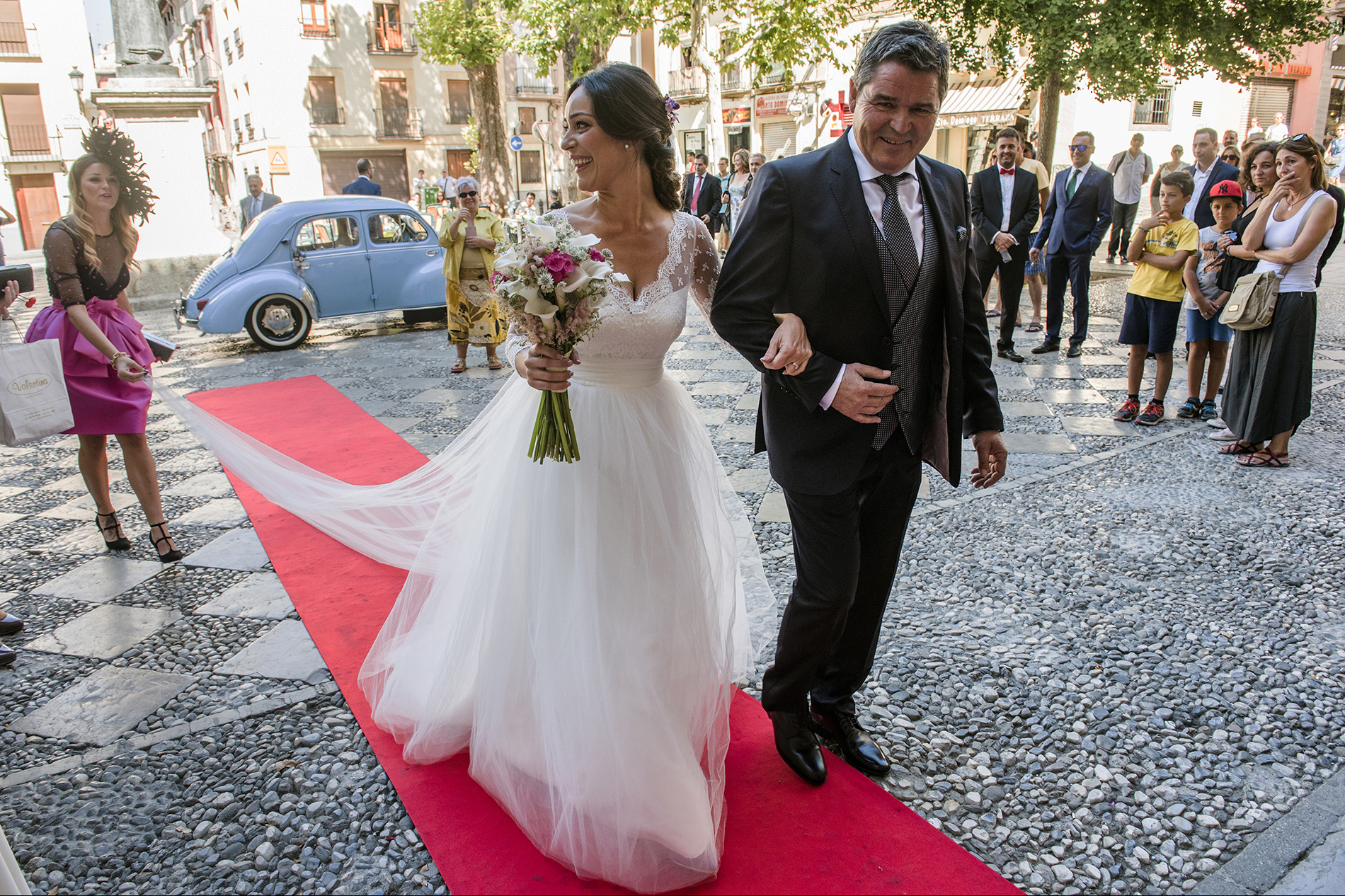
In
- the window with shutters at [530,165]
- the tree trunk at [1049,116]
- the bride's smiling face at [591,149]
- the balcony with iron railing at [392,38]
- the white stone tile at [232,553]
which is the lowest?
the white stone tile at [232,553]

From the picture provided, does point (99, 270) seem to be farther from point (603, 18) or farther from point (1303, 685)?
point (603, 18)

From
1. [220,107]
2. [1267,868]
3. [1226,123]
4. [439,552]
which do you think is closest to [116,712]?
[439,552]

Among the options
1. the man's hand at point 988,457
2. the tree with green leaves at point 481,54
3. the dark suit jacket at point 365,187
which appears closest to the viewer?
the man's hand at point 988,457

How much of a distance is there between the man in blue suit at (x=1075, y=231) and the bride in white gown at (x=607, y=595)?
241 inches

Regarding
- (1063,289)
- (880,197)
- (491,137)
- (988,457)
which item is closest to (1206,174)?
(1063,289)

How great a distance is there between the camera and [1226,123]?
84.5 ft

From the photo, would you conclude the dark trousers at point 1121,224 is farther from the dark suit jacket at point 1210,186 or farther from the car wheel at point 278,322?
the car wheel at point 278,322

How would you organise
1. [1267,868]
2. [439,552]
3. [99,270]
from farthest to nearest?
[99,270]
[439,552]
[1267,868]

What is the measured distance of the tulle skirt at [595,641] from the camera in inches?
81.0

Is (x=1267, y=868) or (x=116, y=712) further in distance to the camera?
(x=116, y=712)

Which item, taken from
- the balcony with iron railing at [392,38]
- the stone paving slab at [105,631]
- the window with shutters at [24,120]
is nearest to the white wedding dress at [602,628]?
the stone paving slab at [105,631]

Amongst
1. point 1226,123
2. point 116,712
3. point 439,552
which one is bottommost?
point 116,712

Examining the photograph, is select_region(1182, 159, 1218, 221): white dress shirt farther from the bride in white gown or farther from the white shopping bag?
the white shopping bag

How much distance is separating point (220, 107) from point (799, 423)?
45.7 meters
